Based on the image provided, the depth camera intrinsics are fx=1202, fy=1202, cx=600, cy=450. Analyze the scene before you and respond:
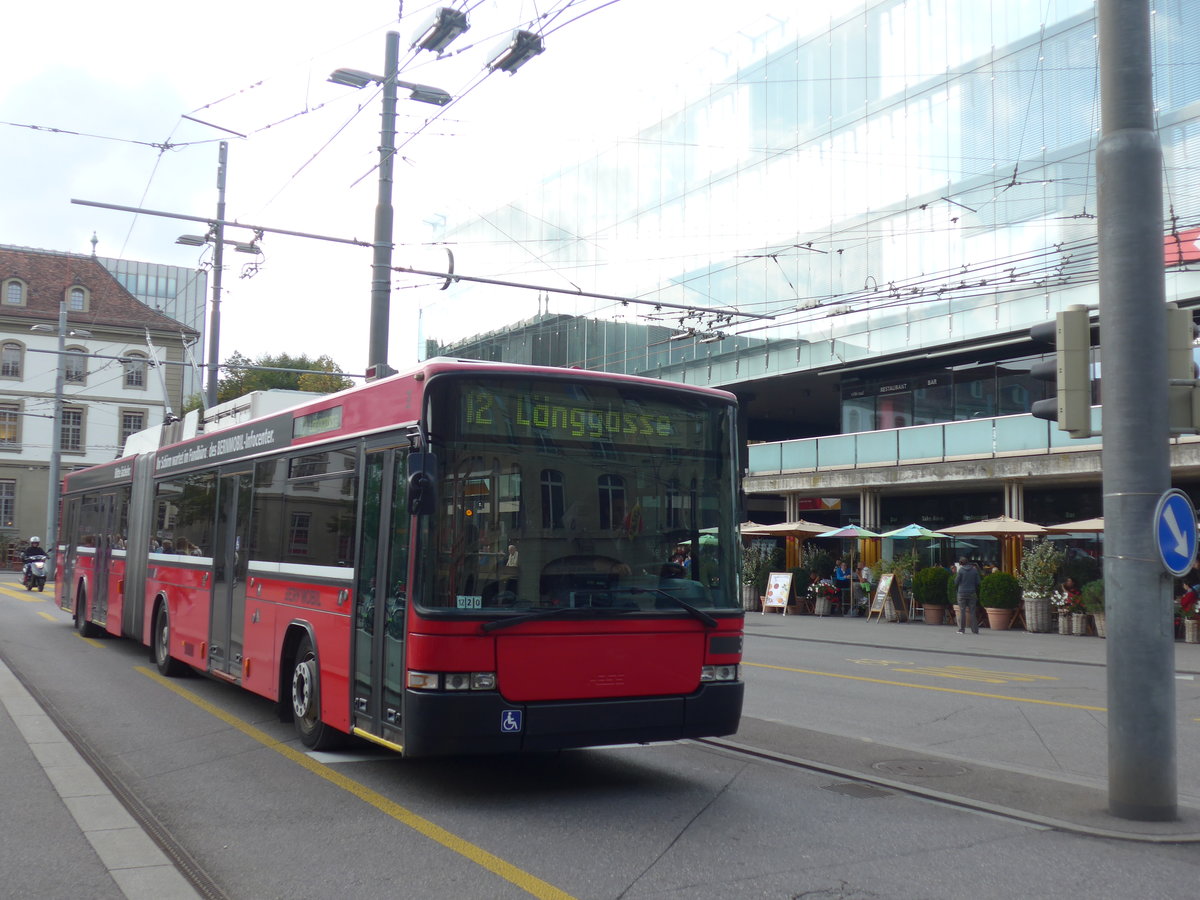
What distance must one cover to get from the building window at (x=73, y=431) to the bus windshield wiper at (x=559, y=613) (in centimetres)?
6578

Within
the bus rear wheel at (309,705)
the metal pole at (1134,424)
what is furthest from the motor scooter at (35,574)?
the metal pole at (1134,424)

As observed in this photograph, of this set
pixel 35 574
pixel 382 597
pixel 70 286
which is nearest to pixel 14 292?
pixel 70 286

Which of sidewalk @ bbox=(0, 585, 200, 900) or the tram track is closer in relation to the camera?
sidewalk @ bbox=(0, 585, 200, 900)

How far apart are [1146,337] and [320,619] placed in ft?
19.5

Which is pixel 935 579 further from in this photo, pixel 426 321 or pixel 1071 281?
pixel 426 321

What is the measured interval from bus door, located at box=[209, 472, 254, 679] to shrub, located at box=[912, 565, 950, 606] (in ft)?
72.4

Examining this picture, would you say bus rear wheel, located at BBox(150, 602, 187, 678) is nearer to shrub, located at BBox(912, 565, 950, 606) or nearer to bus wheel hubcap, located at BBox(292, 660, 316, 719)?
bus wheel hubcap, located at BBox(292, 660, 316, 719)

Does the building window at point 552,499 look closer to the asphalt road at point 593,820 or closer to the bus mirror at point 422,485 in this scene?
the bus mirror at point 422,485

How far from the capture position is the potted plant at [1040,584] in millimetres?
27078

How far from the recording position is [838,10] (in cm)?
3738

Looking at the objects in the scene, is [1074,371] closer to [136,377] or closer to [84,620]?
[84,620]

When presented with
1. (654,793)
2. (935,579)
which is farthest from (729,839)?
(935,579)

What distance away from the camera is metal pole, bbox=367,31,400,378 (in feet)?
52.2

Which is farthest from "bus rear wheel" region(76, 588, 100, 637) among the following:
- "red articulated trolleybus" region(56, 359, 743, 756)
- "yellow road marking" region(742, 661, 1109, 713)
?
"red articulated trolleybus" region(56, 359, 743, 756)
